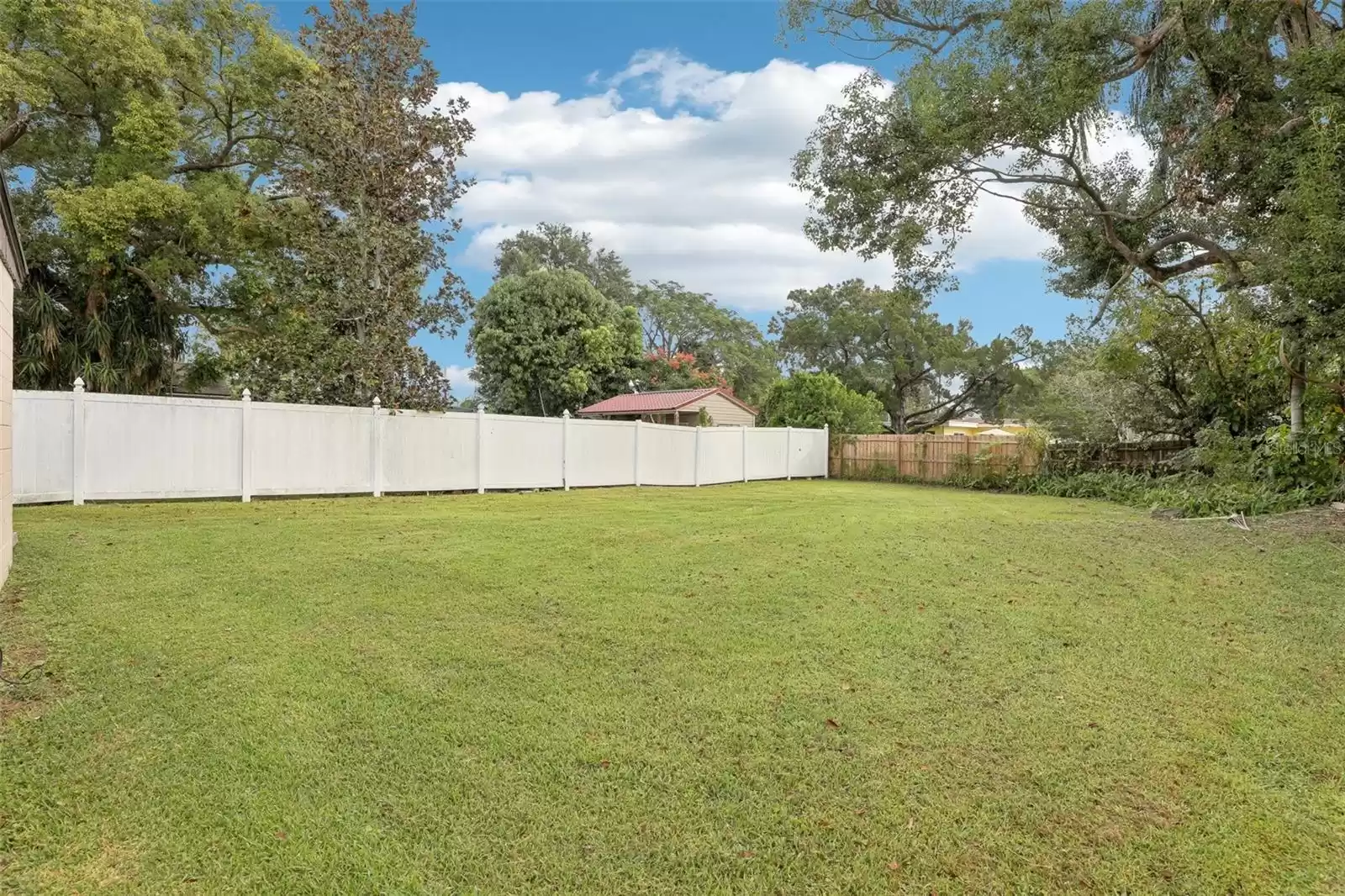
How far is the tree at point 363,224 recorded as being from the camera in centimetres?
1252

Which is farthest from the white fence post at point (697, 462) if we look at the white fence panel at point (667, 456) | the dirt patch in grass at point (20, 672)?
the dirt patch in grass at point (20, 672)

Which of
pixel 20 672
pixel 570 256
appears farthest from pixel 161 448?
pixel 570 256

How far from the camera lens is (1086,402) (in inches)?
744

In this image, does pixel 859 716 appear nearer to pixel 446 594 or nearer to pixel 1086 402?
pixel 446 594

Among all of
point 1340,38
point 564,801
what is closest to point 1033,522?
point 1340,38

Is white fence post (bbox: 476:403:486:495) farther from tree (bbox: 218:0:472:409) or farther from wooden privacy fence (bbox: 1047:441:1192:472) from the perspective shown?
wooden privacy fence (bbox: 1047:441:1192:472)

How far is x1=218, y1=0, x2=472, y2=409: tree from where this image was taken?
1252cm

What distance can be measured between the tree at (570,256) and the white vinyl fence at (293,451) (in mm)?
24331

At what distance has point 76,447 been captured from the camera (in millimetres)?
8656

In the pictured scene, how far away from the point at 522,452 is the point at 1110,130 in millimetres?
10728

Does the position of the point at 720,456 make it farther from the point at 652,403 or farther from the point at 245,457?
the point at 245,457

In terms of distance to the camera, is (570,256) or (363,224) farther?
(570,256)

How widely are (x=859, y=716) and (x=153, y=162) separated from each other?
17666 millimetres

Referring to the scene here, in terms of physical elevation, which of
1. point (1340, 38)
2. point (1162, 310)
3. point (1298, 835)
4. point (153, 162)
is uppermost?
point (153, 162)
